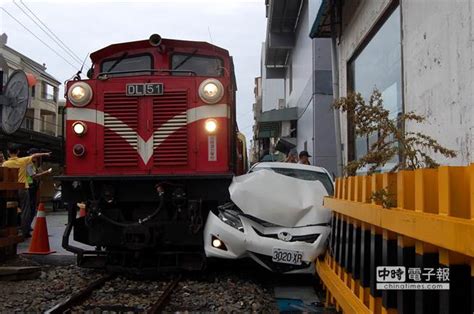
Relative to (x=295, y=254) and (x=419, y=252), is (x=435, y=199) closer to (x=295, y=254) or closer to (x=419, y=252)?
(x=419, y=252)

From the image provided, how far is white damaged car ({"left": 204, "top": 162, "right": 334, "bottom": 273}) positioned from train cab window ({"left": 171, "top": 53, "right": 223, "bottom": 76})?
1.87 m

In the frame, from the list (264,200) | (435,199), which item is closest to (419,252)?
(435,199)

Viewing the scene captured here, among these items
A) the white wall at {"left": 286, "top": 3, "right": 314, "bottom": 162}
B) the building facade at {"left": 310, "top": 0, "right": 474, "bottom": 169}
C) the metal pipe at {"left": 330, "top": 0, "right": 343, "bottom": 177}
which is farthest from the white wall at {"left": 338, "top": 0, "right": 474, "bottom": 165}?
A: the white wall at {"left": 286, "top": 3, "right": 314, "bottom": 162}

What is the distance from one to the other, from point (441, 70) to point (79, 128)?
4.67 meters

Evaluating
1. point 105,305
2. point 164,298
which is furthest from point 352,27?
point 105,305

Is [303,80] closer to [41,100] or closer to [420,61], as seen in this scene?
[420,61]

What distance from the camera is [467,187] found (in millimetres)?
2264

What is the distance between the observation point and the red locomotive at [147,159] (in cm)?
679

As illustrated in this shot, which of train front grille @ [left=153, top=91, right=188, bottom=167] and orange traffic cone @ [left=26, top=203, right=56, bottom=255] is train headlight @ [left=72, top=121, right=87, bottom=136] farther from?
orange traffic cone @ [left=26, top=203, right=56, bottom=255]

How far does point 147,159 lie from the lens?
23.0 feet

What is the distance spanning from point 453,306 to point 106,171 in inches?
215

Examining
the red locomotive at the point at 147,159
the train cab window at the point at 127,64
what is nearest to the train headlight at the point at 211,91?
the red locomotive at the point at 147,159

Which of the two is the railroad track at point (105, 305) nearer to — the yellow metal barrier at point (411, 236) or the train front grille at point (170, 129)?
the train front grille at point (170, 129)

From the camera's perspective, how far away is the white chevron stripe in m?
6.91
